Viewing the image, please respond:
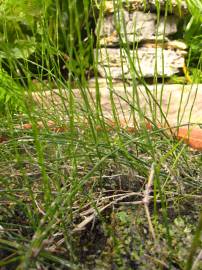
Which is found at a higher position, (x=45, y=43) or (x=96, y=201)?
(x=45, y=43)

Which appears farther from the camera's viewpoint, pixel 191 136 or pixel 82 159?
pixel 191 136

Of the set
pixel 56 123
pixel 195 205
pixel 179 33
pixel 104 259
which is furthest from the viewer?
pixel 179 33

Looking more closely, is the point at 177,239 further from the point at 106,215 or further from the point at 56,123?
the point at 56,123

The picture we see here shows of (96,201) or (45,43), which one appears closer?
(96,201)

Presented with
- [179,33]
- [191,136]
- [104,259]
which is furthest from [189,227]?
[179,33]

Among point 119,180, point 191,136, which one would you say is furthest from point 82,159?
point 191,136

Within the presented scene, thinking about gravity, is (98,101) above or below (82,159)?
above

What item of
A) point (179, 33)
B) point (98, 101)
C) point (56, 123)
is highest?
point (98, 101)

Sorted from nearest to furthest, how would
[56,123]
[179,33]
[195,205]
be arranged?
1. [195,205]
2. [56,123]
3. [179,33]

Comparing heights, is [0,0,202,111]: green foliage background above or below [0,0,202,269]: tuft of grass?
above

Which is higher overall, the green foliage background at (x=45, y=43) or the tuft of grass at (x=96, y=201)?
the green foliage background at (x=45, y=43)
